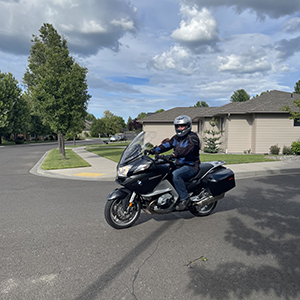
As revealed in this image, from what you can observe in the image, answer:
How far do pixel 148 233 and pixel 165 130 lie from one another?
2520 cm

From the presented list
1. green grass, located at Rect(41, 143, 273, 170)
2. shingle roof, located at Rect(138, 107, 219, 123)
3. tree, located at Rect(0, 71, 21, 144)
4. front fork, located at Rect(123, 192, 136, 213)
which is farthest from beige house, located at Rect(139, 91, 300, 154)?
tree, located at Rect(0, 71, 21, 144)

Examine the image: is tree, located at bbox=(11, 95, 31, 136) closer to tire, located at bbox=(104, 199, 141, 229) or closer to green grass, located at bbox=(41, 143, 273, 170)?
green grass, located at bbox=(41, 143, 273, 170)

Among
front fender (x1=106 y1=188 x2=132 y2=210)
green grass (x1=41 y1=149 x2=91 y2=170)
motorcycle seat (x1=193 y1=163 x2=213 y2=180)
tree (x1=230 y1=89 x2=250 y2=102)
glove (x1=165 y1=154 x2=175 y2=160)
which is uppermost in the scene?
tree (x1=230 y1=89 x2=250 y2=102)

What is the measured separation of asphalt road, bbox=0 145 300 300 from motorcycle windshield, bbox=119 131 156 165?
1.32 m

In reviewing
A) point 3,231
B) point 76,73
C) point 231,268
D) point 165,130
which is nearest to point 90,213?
point 3,231

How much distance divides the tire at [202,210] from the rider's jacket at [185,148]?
33.8 inches

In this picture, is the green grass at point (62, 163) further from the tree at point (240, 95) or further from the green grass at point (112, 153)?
the tree at point (240, 95)

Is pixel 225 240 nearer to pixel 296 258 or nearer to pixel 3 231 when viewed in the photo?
pixel 296 258

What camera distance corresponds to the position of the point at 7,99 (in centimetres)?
4906

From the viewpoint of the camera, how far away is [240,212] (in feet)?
19.9

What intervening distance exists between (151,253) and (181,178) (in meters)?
1.57

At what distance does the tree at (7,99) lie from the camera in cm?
4744

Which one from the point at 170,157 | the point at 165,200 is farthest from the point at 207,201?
the point at 170,157

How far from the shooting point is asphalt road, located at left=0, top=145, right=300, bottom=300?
121 inches
